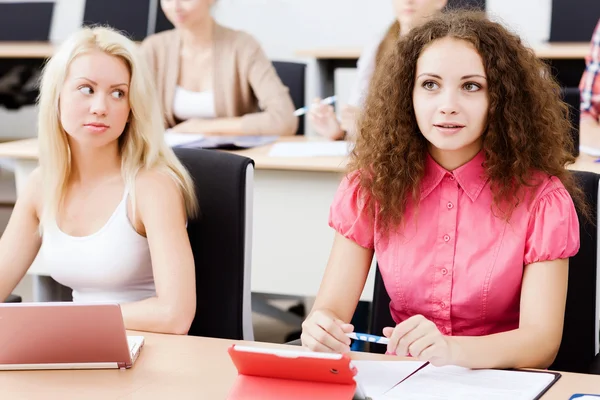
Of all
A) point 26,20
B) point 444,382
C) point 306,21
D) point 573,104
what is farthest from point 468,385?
point 306,21

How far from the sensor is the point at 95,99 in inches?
64.9

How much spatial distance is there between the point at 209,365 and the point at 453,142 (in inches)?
19.9

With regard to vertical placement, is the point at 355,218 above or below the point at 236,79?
below

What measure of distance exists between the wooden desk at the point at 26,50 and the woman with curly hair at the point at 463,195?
360 cm

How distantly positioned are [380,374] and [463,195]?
387mm

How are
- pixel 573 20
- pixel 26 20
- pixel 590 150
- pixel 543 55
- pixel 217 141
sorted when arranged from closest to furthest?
pixel 590 150 → pixel 217 141 → pixel 543 55 → pixel 573 20 → pixel 26 20

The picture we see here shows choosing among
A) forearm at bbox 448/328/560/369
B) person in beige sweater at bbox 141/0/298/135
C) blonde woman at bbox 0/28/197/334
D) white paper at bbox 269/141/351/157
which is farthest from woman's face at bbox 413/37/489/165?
person in beige sweater at bbox 141/0/298/135

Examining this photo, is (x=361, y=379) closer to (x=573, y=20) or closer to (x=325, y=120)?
(x=325, y=120)

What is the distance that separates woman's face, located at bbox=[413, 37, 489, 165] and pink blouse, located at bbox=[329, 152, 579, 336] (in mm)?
92

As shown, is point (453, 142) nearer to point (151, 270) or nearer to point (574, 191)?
point (574, 191)

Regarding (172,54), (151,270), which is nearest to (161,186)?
(151,270)

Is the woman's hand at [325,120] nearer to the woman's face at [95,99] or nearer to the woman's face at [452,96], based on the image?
the woman's face at [95,99]

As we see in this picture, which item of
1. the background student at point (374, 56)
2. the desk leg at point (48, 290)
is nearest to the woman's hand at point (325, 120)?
the background student at point (374, 56)

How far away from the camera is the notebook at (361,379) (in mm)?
1080
